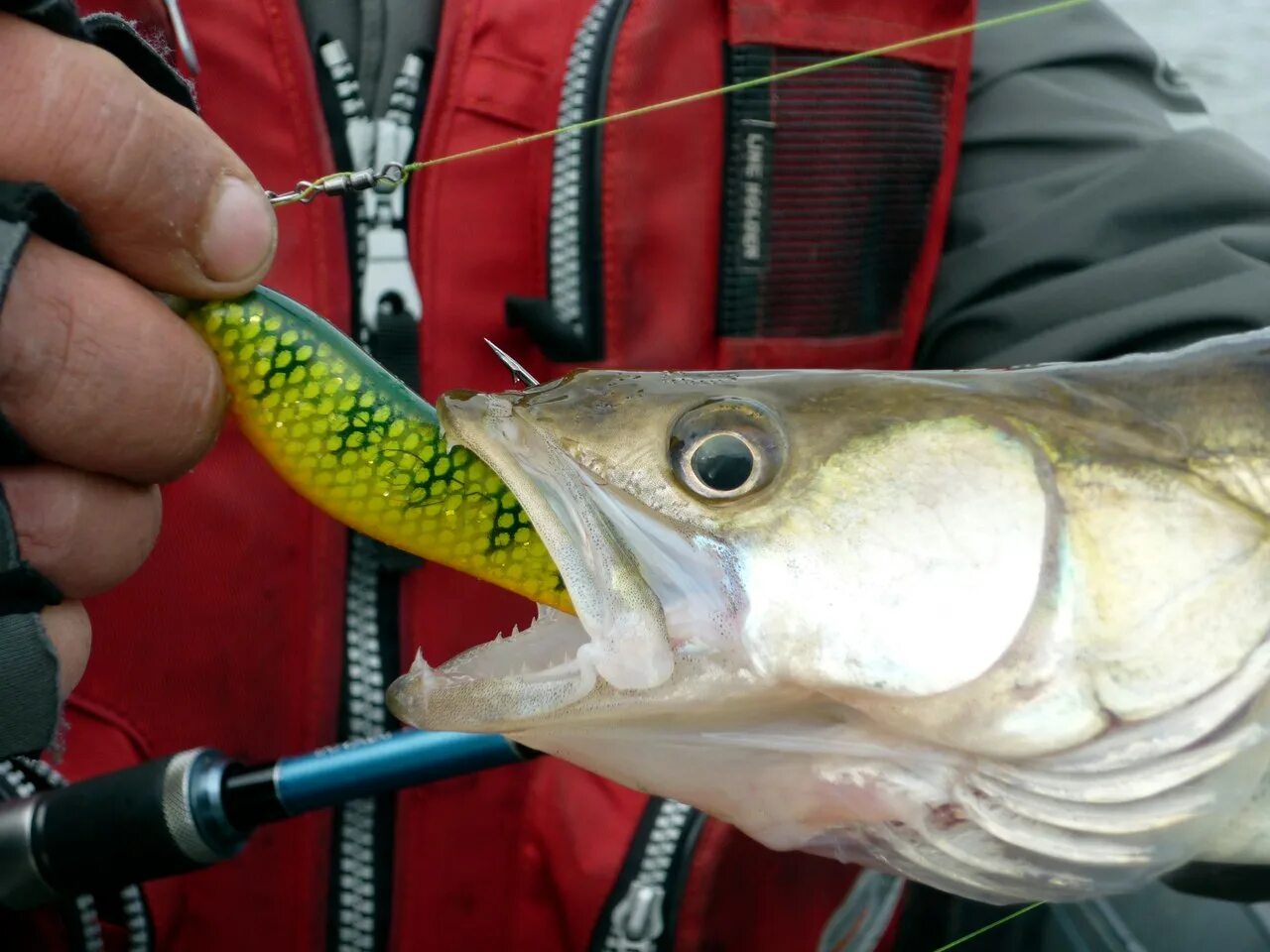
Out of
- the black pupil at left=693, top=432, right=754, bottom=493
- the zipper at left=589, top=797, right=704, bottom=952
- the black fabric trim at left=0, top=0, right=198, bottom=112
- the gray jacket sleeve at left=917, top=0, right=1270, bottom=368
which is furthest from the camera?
the gray jacket sleeve at left=917, top=0, right=1270, bottom=368

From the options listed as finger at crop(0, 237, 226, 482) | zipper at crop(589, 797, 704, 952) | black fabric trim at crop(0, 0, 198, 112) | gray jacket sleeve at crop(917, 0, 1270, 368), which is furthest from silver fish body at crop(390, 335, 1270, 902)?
gray jacket sleeve at crop(917, 0, 1270, 368)

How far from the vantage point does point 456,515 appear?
927mm

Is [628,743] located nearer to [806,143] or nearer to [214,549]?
[214,549]

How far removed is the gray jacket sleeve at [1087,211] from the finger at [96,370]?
122cm

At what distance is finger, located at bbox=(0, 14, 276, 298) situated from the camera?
0.82m

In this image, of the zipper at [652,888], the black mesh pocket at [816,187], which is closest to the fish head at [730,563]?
the zipper at [652,888]

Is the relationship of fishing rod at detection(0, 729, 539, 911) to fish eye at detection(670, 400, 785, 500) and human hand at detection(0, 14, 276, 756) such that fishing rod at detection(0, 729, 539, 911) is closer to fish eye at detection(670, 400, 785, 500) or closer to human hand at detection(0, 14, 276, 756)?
human hand at detection(0, 14, 276, 756)

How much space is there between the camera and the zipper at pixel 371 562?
151 centimetres

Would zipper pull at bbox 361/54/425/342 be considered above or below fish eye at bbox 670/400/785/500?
above

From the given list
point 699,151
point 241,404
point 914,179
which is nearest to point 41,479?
point 241,404

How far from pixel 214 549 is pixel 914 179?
3.78 ft

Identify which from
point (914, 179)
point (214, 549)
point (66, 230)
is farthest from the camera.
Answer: point (914, 179)

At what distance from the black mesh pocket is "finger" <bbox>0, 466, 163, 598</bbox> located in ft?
3.11

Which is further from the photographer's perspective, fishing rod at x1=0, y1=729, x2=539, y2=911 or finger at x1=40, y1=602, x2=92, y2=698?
fishing rod at x1=0, y1=729, x2=539, y2=911
